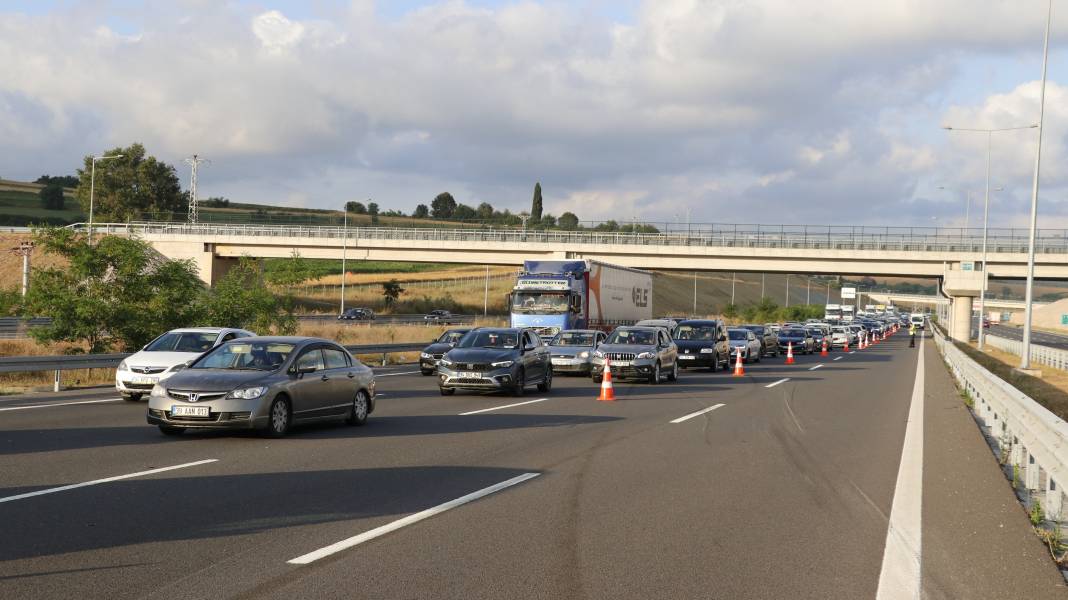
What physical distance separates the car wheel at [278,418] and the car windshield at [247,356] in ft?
1.85

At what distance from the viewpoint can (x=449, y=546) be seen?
7.70 m

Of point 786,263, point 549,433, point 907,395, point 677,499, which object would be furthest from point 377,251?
point 677,499

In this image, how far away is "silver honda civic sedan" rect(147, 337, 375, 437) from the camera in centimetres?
1357

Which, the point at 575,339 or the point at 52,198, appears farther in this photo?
the point at 52,198

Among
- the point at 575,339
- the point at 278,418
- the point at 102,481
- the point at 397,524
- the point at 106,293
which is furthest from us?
the point at 575,339

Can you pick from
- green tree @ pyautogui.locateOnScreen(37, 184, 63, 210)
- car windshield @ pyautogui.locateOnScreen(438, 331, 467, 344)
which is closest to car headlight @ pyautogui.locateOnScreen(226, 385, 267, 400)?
car windshield @ pyautogui.locateOnScreen(438, 331, 467, 344)

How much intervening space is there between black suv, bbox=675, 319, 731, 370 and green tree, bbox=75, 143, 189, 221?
319 feet

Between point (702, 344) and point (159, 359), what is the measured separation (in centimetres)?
2007

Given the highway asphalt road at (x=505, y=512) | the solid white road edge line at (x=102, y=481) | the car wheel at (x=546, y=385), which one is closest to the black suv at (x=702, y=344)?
the car wheel at (x=546, y=385)

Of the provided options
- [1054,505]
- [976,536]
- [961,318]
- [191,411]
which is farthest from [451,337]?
[961,318]

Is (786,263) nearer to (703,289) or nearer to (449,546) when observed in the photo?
(449,546)

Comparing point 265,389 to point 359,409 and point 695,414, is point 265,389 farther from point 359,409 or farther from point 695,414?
point 695,414

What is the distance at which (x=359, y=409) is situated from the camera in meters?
16.3

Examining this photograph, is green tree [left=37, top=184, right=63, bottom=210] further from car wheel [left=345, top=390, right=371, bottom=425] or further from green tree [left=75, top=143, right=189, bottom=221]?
car wheel [left=345, top=390, right=371, bottom=425]
